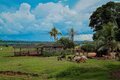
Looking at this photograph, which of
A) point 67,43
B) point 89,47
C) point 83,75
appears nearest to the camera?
point 83,75

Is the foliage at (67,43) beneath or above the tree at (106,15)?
beneath

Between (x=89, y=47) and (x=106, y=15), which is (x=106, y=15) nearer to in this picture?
(x=106, y=15)

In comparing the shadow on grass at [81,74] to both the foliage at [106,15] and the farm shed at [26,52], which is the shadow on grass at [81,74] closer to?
the farm shed at [26,52]

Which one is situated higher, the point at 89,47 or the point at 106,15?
the point at 106,15

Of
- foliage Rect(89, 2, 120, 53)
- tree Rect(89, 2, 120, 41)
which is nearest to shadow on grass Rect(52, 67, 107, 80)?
foliage Rect(89, 2, 120, 53)

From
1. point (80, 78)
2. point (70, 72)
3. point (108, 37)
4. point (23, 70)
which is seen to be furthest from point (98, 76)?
point (108, 37)

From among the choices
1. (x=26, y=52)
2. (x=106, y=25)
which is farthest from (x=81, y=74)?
(x=26, y=52)

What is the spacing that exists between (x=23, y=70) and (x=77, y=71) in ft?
27.0

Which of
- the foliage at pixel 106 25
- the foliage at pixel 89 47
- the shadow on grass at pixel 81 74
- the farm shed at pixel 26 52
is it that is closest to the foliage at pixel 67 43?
the foliage at pixel 106 25

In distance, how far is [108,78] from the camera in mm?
29984

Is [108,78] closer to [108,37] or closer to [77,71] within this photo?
[77,71]

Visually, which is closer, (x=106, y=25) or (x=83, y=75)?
(x=83, y=75)

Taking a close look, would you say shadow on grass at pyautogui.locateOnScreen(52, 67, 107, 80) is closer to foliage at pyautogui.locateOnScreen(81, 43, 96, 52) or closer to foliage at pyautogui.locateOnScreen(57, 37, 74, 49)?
foliage at pyautogui.locateOnScreen(81, 43, 96, 52)

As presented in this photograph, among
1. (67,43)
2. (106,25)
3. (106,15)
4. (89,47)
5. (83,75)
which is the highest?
(106,15)
